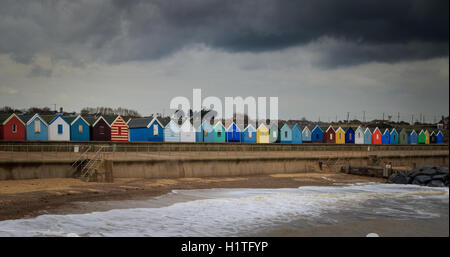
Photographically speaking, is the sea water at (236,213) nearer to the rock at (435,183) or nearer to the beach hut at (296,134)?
the rock at (435,183)

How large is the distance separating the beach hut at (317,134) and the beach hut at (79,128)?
35.7 metres

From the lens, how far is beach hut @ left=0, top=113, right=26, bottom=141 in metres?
41.2

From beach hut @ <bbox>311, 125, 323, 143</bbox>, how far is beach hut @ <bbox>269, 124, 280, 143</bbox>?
732 cm

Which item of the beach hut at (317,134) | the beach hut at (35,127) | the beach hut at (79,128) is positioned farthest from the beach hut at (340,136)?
the beach hut at (35,127)

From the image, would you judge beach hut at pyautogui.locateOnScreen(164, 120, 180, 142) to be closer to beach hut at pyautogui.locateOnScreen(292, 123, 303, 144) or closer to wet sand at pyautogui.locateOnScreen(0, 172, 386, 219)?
wet sand at pyautogui.locateOnScreen(0, 172, 386, 219)

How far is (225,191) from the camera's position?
27.5 meters

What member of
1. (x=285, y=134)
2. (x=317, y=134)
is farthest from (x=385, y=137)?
(x=285, y=134)

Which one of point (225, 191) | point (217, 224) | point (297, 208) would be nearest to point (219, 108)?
point (225, 191)

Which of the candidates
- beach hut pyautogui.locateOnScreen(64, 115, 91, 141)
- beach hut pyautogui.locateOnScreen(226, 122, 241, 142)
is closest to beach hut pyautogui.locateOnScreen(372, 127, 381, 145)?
beach hut pyautogui.locateOnScreen(226, 122, 241, 142)

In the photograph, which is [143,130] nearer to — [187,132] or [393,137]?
[187,132]

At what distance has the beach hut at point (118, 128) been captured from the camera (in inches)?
1948

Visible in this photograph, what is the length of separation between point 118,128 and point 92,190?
26852 millimetres

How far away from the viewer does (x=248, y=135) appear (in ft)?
189
